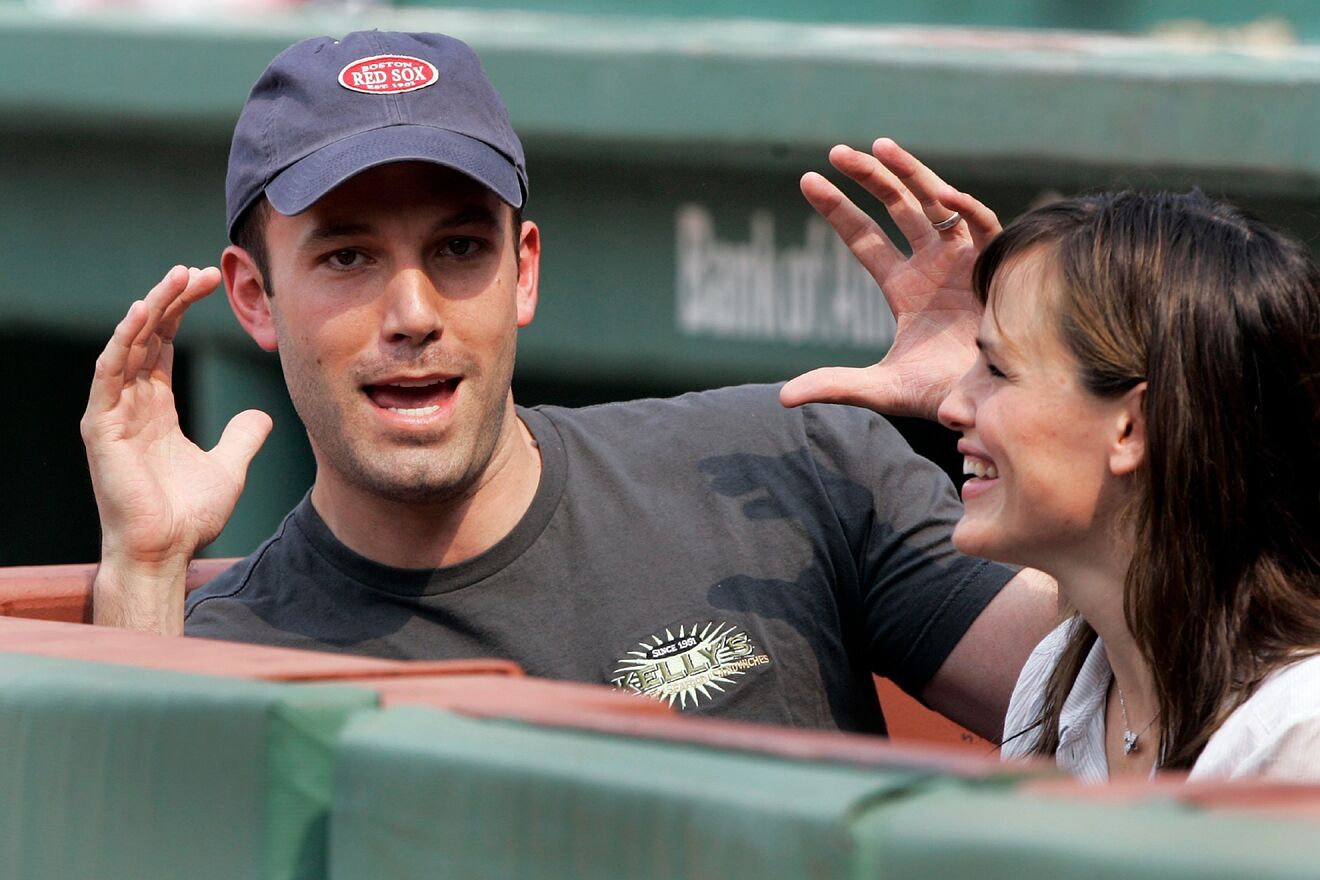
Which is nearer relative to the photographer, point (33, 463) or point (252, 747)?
point (252, 747)

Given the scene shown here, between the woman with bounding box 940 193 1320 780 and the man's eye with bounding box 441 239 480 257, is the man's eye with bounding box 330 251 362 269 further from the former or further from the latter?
the woman with bounding box 940 193 1320 780

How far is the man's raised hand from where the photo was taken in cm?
231

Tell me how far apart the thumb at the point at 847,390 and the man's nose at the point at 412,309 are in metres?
0.45

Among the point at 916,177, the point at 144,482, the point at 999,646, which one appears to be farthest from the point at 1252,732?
the point at 144,482

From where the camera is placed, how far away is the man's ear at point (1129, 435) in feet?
5.78

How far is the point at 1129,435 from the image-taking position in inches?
69.9

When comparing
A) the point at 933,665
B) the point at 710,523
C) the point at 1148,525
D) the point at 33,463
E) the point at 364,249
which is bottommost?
the point at 33,463

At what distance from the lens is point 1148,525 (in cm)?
178

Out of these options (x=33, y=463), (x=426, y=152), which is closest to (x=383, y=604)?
(x=426, y=152)

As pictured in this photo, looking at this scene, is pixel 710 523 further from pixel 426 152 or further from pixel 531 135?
pixel 531 135

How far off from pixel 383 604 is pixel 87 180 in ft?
10.6

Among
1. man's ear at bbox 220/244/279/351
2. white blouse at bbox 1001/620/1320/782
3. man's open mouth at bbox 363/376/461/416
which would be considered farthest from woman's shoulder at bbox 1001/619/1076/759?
man's ear at bbox 220/244/279/351

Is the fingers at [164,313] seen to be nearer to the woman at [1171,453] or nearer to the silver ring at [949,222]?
the silver ring at [949,222]

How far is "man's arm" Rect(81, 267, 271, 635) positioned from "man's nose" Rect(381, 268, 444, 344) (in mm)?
242
